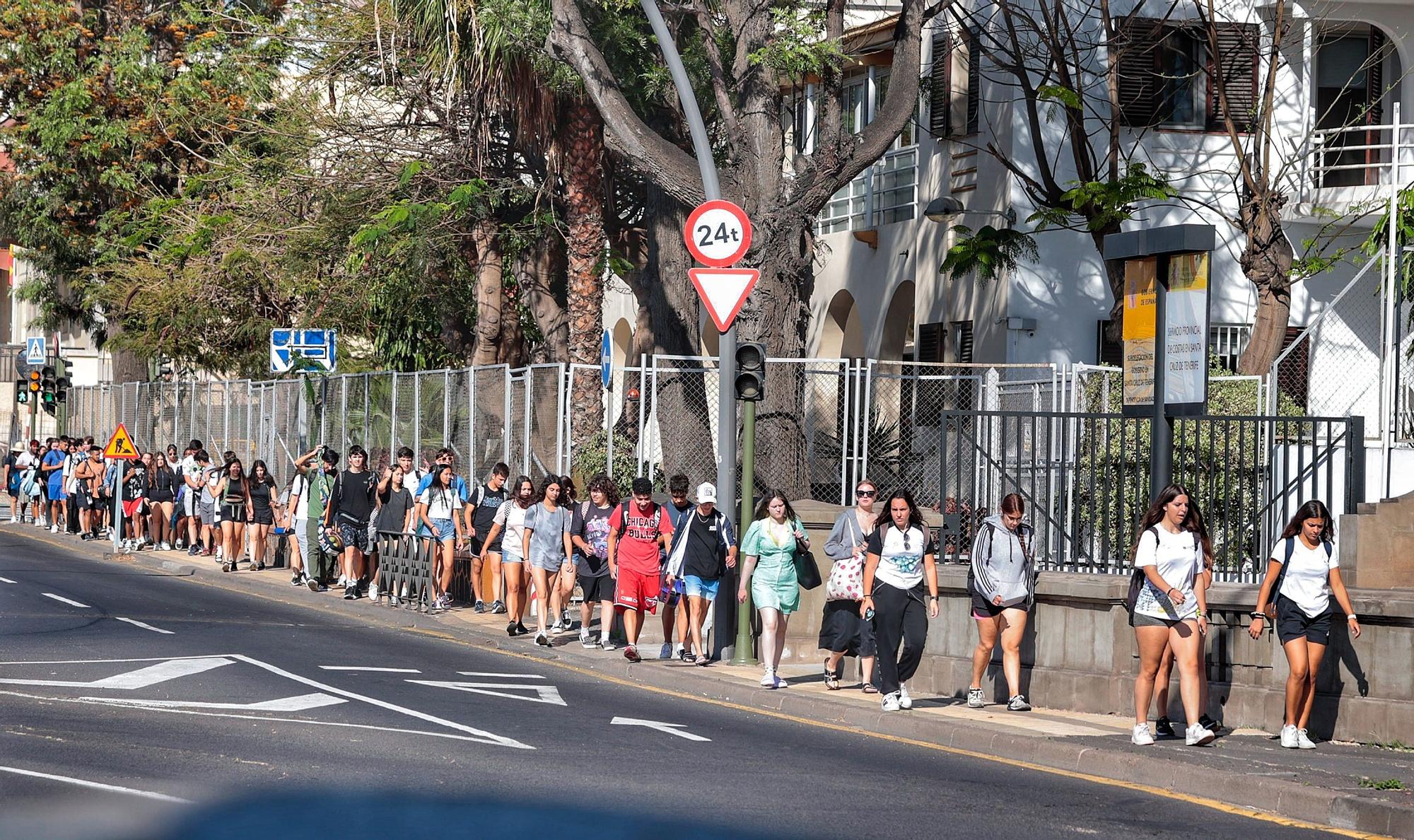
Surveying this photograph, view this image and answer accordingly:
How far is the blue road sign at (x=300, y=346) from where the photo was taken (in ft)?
84.0

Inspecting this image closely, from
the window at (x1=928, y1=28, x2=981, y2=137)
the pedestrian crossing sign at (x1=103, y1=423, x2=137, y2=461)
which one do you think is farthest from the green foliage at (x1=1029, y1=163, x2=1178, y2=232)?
the pedestrian crossing sign at (x1=103, y1=423, x2=137, y2=461)

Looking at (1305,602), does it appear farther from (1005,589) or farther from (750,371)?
(750,371)

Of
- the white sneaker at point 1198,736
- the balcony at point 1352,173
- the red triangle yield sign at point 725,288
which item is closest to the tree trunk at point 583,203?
the red triangle yield sign at point 725,288

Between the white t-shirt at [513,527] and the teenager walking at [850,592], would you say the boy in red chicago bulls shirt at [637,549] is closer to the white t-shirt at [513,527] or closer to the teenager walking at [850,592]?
the white t-shirt at [513,527]

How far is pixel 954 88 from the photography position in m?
26.5

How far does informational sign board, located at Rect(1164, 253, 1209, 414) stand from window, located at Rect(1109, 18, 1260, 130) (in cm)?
1118

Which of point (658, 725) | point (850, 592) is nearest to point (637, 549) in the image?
point (850, 592)

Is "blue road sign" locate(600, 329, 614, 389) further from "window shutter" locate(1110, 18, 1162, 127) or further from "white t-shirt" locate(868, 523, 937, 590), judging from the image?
"window shutter" locate(1110, 18, 1162, 127)

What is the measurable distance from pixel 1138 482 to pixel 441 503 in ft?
33.6

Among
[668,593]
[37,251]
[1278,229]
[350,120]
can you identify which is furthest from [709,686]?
[37,251]

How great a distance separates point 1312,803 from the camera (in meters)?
9.59

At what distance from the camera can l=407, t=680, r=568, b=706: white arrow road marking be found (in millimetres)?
13883

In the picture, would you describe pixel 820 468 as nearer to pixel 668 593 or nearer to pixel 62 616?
pixel 668 593

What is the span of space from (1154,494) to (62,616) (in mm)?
11676
